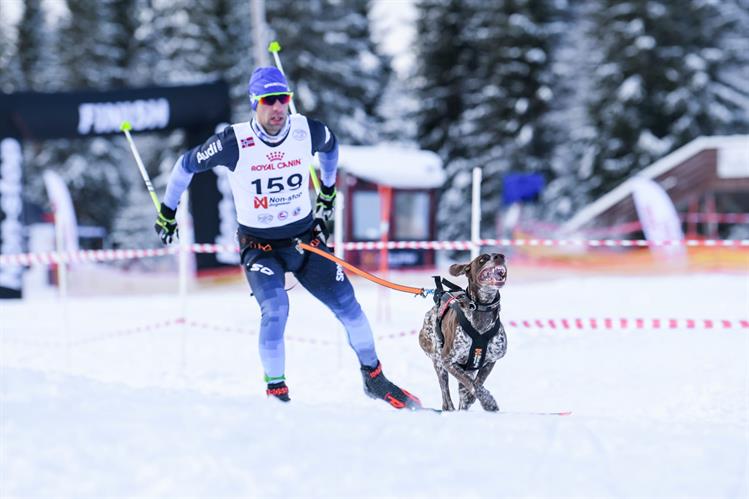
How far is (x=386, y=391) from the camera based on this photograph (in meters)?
4.74

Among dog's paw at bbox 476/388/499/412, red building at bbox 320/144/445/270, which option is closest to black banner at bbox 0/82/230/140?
red building at bbox 320/144/445/270

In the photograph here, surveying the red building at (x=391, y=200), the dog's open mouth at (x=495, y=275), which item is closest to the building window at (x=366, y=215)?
the red building at (x=391, y=200)

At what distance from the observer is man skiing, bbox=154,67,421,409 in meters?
4.41

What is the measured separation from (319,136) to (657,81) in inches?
882

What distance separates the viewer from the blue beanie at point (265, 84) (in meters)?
4.30

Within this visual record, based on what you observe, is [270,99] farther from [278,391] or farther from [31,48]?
[31,48]

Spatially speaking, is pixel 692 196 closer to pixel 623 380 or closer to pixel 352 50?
pixel 352 50

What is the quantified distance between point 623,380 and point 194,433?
4.49 metres

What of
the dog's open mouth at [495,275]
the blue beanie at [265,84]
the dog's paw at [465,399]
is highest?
the blue beanie at [265,84]

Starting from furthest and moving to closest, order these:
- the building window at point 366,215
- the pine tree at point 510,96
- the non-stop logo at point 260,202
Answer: the pine tree at point 510,96 → the building window at point 366,215 → the non-stop logo at point 260,202

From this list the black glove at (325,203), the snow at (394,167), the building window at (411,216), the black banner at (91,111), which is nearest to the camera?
the black glove at (325,203)

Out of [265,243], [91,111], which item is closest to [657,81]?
[91,111]

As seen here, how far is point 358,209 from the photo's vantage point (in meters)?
16.8

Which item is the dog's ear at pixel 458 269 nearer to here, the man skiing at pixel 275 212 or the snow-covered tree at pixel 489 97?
the man skiing at pixel 275 212
